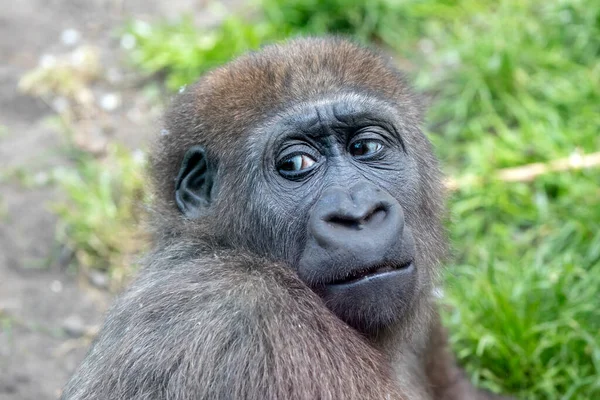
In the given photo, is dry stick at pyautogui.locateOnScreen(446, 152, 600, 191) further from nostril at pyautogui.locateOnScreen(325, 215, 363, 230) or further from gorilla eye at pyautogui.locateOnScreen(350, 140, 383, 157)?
nostril at pyautogui.locateOnScreen(325, 215, 363, 230)

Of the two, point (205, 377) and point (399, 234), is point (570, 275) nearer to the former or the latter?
point (399, 234)

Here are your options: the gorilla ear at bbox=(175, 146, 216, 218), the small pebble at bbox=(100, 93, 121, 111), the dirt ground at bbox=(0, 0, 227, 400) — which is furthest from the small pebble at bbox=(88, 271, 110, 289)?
the gorilla ear at bbox=(175, 146, 216, 218)

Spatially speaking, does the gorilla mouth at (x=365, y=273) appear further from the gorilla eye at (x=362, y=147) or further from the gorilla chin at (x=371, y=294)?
the gorilla eye at (x=362, y=147)

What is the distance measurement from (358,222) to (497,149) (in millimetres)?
3569

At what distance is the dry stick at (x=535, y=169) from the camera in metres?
6.06

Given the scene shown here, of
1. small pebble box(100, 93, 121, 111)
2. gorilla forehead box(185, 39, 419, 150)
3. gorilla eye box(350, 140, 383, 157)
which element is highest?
small pebble box(100, 93, 121, 111)

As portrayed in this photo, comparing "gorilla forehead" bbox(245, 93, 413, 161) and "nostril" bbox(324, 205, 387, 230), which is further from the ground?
"gorilla forehead" bbox(245, 93, 413, 161)

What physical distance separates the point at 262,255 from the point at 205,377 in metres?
0.76

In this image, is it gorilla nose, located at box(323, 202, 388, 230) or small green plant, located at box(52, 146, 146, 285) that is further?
small green plant, located at box(52, 146, 146, 285)

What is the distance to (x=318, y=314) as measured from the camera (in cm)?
311

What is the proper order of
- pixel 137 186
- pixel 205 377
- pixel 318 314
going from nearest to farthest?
pixel 205 377
pixel 318 314
pixel 137 186

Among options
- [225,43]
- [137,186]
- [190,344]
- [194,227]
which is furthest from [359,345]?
[225,43]

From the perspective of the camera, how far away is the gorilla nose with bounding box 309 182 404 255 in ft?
10.1

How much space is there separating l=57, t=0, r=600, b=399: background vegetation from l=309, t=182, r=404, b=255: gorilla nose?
4.69ft
